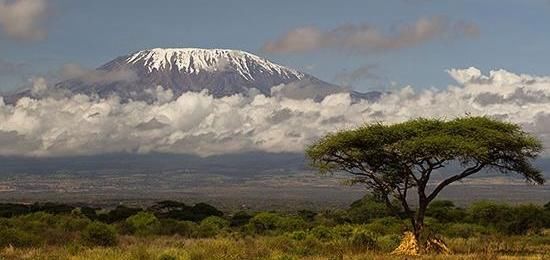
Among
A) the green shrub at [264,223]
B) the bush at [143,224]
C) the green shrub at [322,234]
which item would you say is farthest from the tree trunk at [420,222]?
the green shrub at [264,223]

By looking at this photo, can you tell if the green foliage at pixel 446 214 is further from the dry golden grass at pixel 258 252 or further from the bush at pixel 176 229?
the dry golden grass at pixel 258 252

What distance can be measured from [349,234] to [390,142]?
255 inches

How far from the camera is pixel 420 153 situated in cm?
3344

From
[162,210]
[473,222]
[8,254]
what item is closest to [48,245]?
[8,254]

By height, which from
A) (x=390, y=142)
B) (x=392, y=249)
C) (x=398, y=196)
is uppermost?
(x=390, y=142)

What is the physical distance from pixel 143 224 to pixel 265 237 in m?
12.6

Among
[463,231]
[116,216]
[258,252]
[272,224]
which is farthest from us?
[116,216]

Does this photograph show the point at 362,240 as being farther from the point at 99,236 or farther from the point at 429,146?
the point at 99,236

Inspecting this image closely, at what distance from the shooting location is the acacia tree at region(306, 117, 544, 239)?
32.9 m

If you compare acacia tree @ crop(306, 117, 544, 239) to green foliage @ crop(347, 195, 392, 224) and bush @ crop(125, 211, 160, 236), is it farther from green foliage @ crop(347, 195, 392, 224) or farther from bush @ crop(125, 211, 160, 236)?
green foliage @ crop(347, 195, 392, 224)

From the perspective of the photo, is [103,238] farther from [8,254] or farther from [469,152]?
[469,152]

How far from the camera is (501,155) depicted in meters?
34.3

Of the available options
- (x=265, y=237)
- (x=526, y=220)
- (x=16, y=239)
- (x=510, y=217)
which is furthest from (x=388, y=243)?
(x=510, y=217)

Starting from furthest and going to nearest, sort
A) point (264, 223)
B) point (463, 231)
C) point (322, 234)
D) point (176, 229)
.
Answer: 1. point (264, 223)
2. point (176, 229)
3. point (463, 231)
4. point (322, 234)
